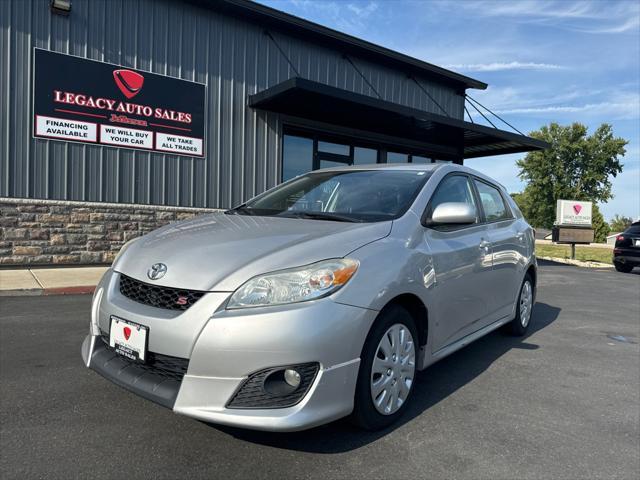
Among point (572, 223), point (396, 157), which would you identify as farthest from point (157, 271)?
point (572, 223)

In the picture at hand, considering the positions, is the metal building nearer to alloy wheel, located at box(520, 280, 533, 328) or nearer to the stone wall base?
the stone wall base

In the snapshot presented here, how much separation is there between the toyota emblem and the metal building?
7.53m

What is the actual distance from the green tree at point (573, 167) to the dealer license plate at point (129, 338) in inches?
2532

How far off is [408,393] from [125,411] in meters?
1.71

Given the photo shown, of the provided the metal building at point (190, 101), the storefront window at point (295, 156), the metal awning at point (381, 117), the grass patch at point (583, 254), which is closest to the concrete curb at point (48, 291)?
the metal building at point (190, 101)

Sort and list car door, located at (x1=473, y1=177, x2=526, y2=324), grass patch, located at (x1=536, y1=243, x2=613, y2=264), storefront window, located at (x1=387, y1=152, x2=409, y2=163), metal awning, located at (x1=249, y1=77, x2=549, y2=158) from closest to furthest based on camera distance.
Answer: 1. car door, located at (x1=473, y1=177, x2=526, y2=324)
2. metal awning, located at (x1=249, y1=77, x2=549, y2=158)
3. storefront window, located at (x1=387, y1=152, x2=409, y2=163)
4. grass patch, located at (x1=536, y1=243, x2=613, y2=264)

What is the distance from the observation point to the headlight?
231 cm

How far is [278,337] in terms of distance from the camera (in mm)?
2219

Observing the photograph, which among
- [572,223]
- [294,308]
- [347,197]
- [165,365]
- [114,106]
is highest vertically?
[114,106]

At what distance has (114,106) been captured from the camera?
951 cm

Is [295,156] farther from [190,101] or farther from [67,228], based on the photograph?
[67,228]

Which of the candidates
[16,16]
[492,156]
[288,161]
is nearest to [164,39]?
[16,16]

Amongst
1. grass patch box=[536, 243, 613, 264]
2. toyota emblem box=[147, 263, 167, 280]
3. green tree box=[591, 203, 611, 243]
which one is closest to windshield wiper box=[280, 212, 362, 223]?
toyota emblem box=[147, 263, 167, 280]

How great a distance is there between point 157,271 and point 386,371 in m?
1.36
